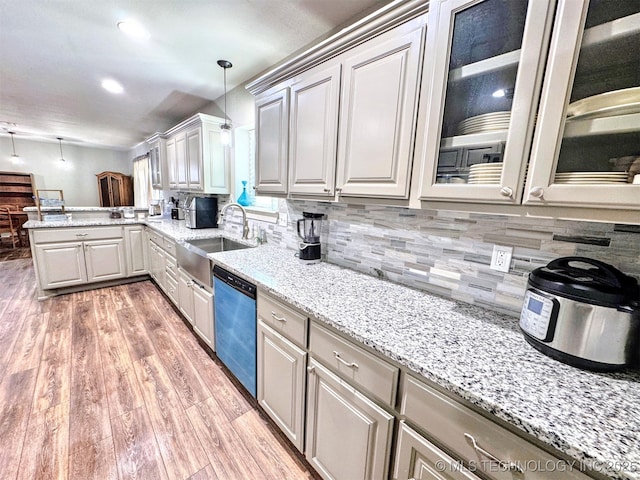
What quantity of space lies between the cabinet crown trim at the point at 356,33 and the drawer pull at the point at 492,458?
4.77ft

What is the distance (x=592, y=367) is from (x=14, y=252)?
27.1 feet

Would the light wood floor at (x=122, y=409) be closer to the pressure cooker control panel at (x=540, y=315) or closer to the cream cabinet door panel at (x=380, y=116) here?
the pressure cooker control panel at (x=540, y=315)

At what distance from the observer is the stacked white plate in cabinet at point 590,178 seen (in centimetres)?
71

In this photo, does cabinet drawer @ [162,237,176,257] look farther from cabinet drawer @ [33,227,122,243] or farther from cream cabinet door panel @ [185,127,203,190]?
cabinet drawer @ [33,227,122,243]

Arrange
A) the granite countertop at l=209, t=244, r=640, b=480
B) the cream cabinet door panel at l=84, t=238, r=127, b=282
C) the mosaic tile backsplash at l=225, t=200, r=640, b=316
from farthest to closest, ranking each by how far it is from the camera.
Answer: the cream cabinet door panel at l=84, t=238, r=127, b=282
the mosaic tile backsplash at l=225, t=200, r=640, b=316
the granite countertop at l=209, t=244, r=640, b=480

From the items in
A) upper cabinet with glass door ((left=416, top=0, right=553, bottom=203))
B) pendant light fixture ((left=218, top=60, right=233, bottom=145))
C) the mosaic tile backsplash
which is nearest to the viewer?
upper cabinet with glass door ((left=416, top=0, right=553, bottom=203))

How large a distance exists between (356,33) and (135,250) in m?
3.98

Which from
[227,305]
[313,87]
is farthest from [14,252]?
[313,87]

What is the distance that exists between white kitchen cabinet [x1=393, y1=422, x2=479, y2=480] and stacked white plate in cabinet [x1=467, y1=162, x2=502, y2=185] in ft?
2.84

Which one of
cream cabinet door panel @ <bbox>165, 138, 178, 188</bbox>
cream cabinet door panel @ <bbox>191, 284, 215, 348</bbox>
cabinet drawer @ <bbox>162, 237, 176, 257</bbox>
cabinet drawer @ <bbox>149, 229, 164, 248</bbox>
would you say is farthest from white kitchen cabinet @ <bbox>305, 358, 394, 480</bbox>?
cream cabinet door panel @ <bbox>165, 138, 178, 188</bbox>

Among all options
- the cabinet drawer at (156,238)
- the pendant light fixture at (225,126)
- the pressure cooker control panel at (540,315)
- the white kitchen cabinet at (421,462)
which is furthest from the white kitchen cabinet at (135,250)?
the pressure cooker control panel at (540,315)

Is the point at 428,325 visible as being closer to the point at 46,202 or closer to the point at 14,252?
the point at 46,202

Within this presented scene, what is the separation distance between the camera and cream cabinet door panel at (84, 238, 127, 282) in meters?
3.46

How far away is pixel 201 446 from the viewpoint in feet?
4.81
